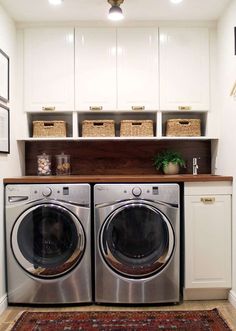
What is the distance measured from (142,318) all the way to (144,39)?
231cm

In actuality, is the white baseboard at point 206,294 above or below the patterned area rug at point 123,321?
above

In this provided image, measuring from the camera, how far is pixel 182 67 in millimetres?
3002

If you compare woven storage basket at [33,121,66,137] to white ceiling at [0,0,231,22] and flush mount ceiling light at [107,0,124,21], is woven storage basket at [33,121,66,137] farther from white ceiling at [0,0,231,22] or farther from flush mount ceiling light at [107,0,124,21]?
flush mount ceiling light at [107,0,124,21]

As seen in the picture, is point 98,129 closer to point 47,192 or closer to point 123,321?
point 47,192

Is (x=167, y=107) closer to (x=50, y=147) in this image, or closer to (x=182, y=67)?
(x=182, y=67)

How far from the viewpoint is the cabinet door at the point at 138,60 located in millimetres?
2994

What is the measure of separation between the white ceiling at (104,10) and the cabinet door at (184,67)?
6.1 inches

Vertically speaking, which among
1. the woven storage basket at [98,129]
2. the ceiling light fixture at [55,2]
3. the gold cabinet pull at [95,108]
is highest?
the ceiling light fixture at [55,2]

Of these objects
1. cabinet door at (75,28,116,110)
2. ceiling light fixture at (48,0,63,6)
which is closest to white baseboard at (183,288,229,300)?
cabinet door at (75,28,116,110)

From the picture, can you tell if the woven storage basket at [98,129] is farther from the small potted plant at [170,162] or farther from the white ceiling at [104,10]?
the white ceiling at [104,10]

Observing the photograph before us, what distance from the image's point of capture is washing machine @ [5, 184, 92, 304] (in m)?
2.60

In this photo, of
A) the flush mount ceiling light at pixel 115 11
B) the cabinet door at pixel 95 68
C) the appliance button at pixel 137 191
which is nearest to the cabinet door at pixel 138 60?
the cabinet door at pixel 95 68

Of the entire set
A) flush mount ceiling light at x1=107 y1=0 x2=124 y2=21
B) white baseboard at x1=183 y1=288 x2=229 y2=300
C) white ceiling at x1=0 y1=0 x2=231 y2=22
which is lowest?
white baseboard at x1=183 y1=288 x2=229 y2=300

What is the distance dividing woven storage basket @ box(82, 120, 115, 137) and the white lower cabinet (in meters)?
0.86
